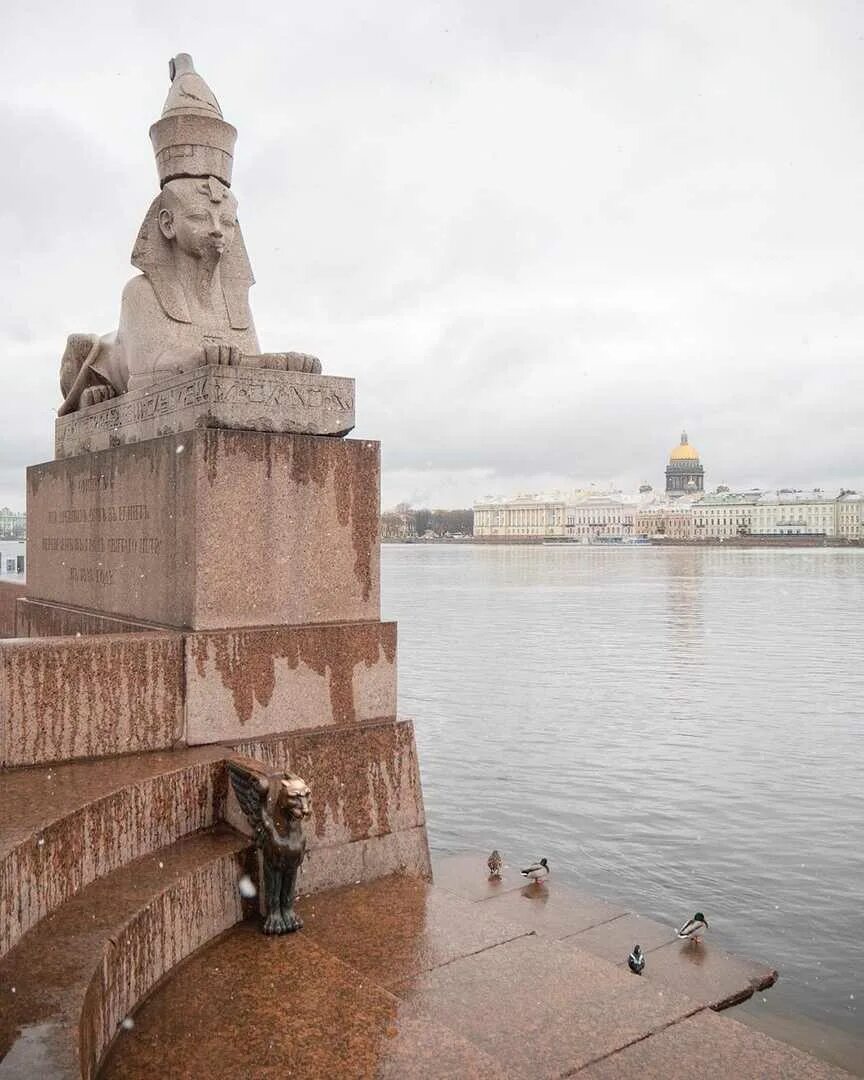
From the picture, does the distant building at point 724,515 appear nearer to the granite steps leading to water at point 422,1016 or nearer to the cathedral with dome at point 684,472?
the cathedral with dome at point 684,472

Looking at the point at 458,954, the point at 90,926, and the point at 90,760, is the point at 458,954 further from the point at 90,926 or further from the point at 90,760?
the point at 90,760

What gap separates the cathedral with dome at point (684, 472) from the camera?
15212 centimetres

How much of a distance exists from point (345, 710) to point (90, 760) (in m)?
1.07

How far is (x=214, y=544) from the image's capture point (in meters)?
4.26

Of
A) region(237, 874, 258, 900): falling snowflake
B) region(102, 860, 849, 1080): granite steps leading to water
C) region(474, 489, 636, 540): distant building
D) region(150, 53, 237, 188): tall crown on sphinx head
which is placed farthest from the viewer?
region(474, 489, 636, 540): distant building

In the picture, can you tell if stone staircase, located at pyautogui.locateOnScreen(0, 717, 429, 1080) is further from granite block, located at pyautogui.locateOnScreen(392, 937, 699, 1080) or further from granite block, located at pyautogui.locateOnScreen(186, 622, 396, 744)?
granite block, located at pyautogui.locateOnScreen(392, 937, 699, 1080)

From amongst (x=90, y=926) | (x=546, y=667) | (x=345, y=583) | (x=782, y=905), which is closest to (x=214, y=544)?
(x=345, y=583)

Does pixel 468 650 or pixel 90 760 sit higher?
pixel 90 760

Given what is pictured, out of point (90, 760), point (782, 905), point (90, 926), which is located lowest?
point (782, 905)

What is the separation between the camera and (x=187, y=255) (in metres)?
5.18

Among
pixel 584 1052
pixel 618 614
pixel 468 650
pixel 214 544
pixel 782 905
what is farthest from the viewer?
pixel 618 614

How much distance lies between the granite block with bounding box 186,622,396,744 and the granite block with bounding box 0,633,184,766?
102 mm

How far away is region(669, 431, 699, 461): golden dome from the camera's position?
154m

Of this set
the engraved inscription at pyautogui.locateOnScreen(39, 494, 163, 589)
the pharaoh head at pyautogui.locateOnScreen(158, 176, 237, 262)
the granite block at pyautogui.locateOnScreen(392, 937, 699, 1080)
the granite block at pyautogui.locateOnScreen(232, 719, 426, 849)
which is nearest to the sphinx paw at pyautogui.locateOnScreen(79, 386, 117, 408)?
the engraved inscription at pyautogui.locateOnScreen(39, 494, 163, 589)
